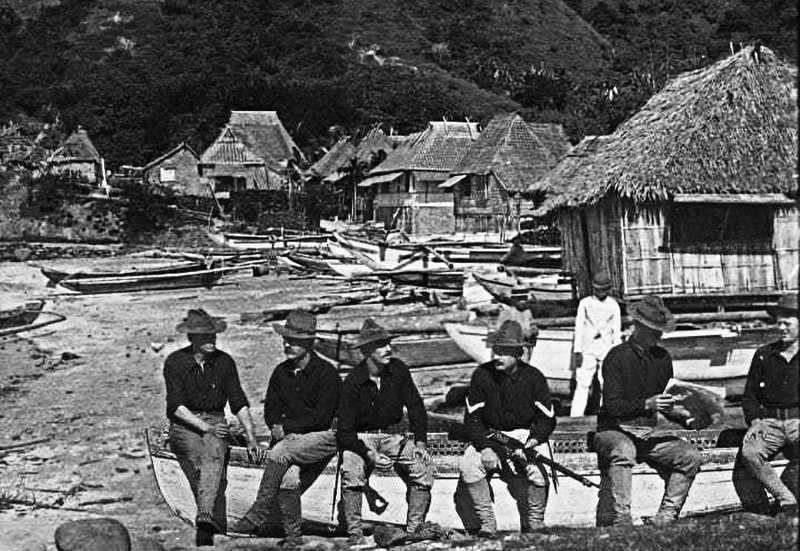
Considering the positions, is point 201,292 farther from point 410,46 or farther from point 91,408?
point 410,46

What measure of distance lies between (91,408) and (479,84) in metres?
80.7

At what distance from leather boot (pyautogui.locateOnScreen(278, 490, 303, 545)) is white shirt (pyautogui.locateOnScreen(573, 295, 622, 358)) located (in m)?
4.38

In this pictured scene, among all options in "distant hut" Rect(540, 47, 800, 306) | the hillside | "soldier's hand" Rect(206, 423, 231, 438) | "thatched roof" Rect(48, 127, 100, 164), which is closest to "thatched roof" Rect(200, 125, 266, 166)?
"thatched roof" Rect(48, 127, 100, 164)

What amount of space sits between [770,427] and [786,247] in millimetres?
9415

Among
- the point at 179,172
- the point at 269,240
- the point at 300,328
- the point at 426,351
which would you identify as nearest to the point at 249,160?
the point at 179,172

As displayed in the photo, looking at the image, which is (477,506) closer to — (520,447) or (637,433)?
(520,447)

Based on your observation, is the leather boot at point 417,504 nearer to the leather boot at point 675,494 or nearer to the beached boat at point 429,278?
the leather boot at point 675,494

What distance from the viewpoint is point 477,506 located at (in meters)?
7.34

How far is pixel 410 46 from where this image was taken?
95188 mm

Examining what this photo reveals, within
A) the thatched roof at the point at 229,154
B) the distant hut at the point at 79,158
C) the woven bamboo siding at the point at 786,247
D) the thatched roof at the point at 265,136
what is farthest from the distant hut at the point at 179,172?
the woven bamboo siding at the point at 786,247

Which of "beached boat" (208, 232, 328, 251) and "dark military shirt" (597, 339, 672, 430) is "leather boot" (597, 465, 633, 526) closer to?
"dark military shirt" (597, 339, 672, 430)

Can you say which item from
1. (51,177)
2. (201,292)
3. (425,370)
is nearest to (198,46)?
(51,177)

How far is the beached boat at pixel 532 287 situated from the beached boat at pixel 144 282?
983 centimetres

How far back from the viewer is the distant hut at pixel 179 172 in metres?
59.6
